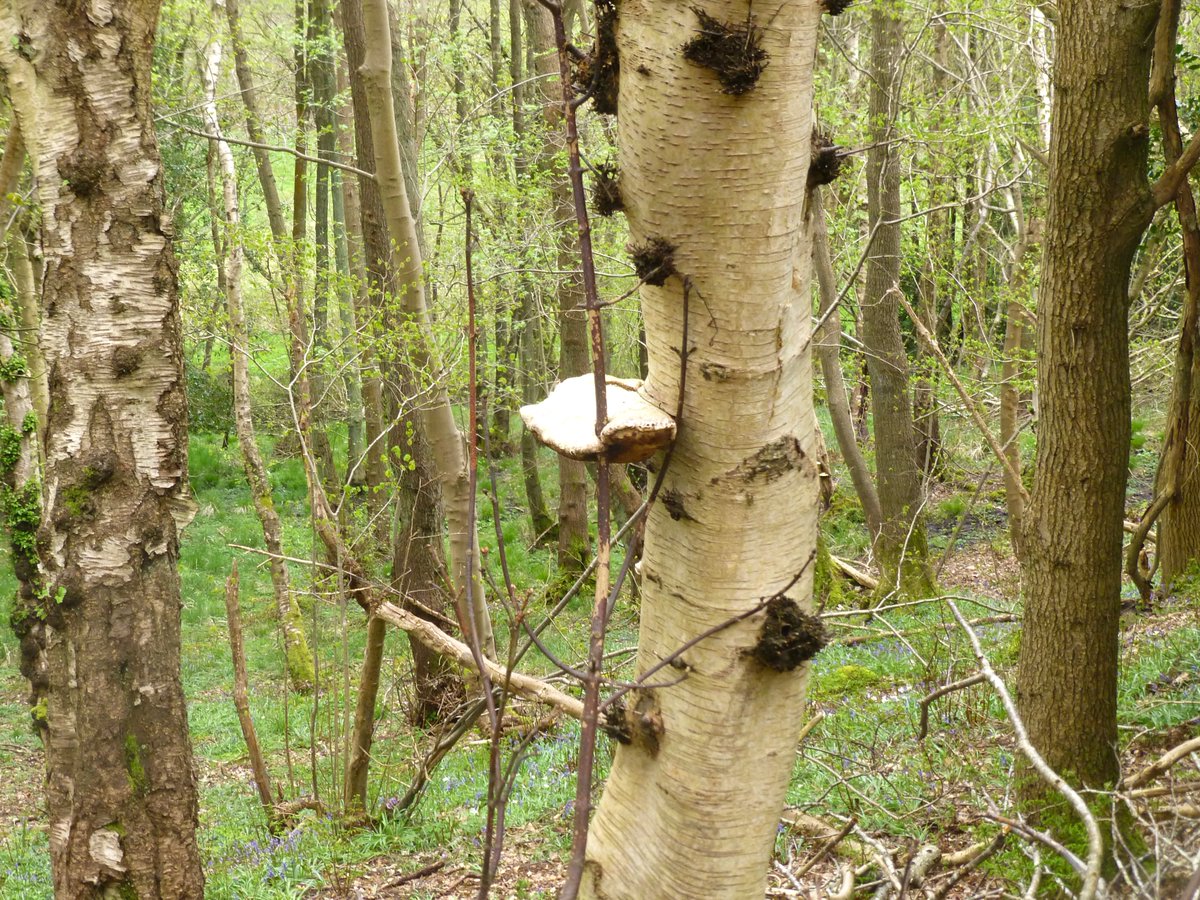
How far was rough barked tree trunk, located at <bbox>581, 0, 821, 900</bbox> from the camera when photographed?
1.41 metres

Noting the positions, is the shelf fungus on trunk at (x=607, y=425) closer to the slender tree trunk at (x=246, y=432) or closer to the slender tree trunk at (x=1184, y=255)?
the slender tree trunk at (x=1184, y=255)

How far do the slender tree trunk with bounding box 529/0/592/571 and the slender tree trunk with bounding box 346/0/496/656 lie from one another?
13.6 ft

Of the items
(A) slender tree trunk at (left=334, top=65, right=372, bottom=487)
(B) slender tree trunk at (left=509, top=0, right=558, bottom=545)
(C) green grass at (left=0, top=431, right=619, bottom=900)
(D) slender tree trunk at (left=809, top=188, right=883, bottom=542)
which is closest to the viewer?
(C) green grass at (left=0, top=431, right=619, bottom=900)

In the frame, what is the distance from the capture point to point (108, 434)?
3.25 metres

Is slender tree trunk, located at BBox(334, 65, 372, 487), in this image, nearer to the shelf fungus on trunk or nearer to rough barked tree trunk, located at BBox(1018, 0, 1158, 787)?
rough barked tree trunk, located at BBox(1018, 0, 1158, 787)

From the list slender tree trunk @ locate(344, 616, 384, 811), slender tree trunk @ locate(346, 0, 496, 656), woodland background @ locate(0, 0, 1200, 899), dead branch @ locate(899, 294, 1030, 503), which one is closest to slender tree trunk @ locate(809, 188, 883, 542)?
woodland background @ locate(0, 0, 1200, 899)

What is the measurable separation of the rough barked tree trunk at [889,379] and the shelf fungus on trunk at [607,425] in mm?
9984

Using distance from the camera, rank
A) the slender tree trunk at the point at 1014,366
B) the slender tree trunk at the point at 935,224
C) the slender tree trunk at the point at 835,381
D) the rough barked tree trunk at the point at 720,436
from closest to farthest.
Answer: the rough barked tree trunk at the point at 720,436 < the slender tree trunk at the point at 835,381 < the slender tree trunk at the point at 1014,366 < the slender tree trunk at the point at 935,224

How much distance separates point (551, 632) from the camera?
1127cm

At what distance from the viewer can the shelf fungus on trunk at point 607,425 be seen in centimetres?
144

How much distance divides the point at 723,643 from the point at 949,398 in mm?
12172

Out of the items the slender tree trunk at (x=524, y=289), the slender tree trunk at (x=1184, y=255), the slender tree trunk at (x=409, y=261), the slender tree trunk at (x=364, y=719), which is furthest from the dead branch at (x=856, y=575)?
the slender tree trunk at (x=364, y=719)

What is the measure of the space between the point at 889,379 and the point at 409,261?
22.6 ft

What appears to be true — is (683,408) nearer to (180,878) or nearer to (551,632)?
(180,878)
